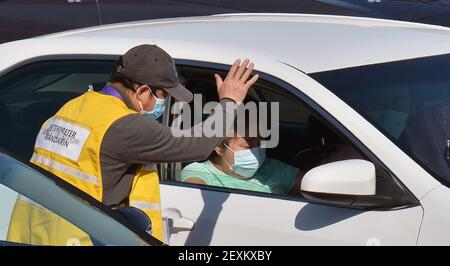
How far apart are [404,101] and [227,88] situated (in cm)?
72

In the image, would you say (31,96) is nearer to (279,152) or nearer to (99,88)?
(99,88)

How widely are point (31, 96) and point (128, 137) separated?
4.06 ft

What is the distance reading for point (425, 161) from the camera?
3590mm

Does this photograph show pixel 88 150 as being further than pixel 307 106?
No

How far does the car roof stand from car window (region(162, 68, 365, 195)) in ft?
0.42

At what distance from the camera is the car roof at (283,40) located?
3.89m

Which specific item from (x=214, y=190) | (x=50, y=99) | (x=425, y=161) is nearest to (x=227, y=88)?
(x=214, y=190)

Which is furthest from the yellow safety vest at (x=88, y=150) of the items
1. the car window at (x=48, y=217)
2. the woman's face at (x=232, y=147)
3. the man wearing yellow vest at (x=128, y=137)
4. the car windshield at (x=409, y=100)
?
the car windshield at (x=409, y=100)

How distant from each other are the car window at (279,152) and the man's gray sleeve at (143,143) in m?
0.51

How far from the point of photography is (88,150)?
3.42 metres

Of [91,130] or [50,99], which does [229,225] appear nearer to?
[91,130]

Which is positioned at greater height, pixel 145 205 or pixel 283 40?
pixel 283 40

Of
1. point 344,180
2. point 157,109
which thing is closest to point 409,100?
point 344,180
